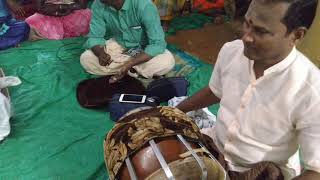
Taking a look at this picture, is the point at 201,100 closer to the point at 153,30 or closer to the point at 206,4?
the point at 153,30

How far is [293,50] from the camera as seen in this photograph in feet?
4.33

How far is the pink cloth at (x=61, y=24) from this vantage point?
3607 millimetres

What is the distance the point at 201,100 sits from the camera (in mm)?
1726

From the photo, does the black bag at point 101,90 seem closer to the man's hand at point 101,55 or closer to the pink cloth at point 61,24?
the man's hand at point 101,55

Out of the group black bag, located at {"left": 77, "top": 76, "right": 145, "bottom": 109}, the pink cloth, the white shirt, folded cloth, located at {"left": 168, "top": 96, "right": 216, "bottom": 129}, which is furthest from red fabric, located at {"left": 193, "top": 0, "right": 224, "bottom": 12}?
the white shirt

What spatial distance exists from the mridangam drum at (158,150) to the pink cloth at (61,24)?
8.02 ft

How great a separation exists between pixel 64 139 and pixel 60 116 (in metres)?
0.25

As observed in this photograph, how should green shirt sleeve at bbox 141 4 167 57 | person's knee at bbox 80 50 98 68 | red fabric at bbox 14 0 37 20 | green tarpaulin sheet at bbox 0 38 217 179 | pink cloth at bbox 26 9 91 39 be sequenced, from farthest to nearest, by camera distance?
1. red fabric at bbox 14 0 37 20
2. pink cloth at bbox 26 9 91 39
3. person's knee at bbox 80 50 98 68
4. green shirt sleeve at bbox 141 4 167 57
5. green tarpaulin sheet at bbox 0 38 217 179

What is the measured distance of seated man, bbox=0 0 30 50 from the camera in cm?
339

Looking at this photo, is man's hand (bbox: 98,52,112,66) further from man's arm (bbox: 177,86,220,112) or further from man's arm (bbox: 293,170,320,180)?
man's arm (bbox: 293,170,320,180)

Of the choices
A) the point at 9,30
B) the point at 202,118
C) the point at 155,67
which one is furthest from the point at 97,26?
the point at 202,118

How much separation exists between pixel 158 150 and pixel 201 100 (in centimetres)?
50

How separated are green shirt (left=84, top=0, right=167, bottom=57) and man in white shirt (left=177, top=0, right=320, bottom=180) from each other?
1327 mm

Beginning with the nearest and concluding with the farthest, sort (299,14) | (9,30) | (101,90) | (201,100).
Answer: (299,14) < (201,100) < (101,90) < (9,30)
